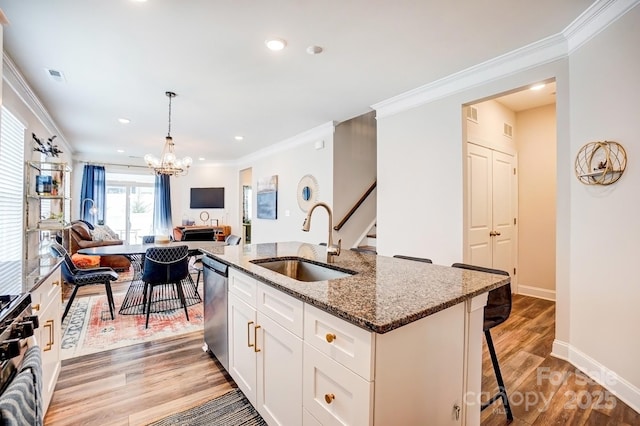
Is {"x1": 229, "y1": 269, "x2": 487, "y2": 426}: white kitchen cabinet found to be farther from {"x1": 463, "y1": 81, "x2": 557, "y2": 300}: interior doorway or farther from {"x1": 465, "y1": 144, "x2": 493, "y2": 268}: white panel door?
{"x1": 463, "y1": 81, "x2": 557, "y2": 300}: interior doorway

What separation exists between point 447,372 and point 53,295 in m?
2.43

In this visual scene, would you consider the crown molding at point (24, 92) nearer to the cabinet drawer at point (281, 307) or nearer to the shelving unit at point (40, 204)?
the shelving unit at point (40, 204)

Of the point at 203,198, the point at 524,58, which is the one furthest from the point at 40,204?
the point at 524,58

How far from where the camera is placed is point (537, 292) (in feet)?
13.8

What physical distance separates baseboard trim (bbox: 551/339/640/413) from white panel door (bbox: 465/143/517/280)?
1016 mm

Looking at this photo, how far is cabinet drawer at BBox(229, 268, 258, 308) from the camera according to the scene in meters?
1.77

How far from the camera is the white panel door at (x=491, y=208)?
3.46 metres

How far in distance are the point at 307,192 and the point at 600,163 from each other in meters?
3.79

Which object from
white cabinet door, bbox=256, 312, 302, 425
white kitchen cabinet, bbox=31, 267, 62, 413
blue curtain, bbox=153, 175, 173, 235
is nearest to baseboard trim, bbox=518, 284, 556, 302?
white cabinet door, bbox=256, 312, 302, 425

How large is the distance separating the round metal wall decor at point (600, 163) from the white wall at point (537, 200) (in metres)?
2.21

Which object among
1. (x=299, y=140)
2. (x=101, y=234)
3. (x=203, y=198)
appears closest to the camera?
(x=299, y=140)

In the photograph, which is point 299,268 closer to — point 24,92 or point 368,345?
point 368,345

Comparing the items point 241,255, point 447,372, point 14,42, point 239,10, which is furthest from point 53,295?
point 447,372

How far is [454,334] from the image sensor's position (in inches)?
52.2
